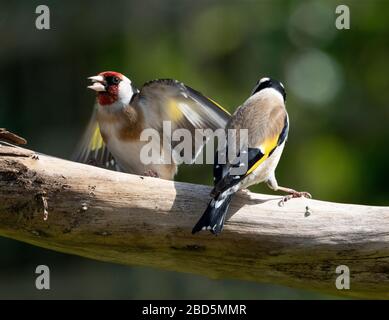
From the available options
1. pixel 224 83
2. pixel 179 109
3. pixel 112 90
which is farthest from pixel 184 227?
pixel 224 83

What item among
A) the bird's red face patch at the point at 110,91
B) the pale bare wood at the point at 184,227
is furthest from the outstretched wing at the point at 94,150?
the pale bare wood at the point at 184,227

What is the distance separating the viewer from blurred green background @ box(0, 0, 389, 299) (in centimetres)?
770

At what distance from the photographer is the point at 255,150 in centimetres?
375

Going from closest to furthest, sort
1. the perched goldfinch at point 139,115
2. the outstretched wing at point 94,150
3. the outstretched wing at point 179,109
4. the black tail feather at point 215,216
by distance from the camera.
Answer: the black tail feather at point 215,216, the outstretched wing at point 179,109, the perched goldfinch at point 139,115, the outstretched wing at point 94,150

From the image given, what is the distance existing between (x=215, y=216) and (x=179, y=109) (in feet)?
3.84

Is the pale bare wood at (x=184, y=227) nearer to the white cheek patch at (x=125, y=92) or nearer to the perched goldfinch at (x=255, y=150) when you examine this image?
the perched goldfinch at (x=255, y=150)

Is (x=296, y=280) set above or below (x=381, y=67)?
below

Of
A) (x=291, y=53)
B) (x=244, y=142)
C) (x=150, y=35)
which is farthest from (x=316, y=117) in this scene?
(x=244, y=142)

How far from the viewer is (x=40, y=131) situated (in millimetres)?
8781

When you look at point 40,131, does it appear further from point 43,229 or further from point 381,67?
point 43,229

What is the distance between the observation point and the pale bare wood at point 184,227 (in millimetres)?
3562

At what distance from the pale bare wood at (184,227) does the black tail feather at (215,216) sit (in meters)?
0.10

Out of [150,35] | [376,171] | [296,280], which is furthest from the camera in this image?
[150,35]

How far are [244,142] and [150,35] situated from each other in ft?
15.6
